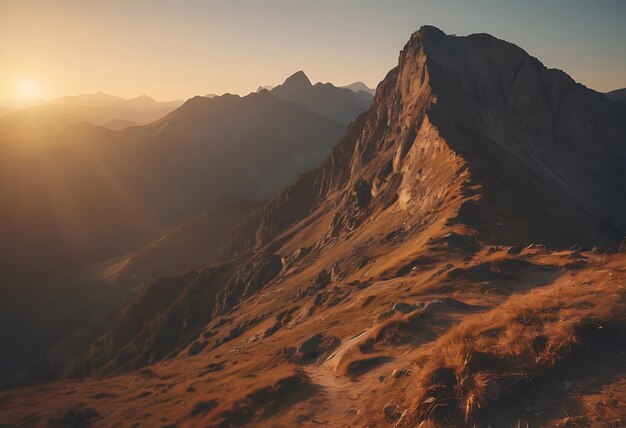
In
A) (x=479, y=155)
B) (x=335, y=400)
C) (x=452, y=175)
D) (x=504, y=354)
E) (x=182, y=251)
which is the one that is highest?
(x=479, y=155)

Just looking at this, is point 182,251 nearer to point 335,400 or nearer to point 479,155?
point 479,155

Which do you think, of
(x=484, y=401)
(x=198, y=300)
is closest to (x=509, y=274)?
(x=484, y=401)

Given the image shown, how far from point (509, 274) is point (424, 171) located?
35.9 m

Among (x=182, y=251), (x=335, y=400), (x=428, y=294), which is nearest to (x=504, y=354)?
(x=335, y=400)

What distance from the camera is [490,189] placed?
43.1m

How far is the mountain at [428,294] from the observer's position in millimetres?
10781

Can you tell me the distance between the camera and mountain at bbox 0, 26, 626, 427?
10.8m

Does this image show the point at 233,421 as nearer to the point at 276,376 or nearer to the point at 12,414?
the point at 276,376

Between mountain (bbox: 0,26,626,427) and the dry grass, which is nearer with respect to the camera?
the dry grass

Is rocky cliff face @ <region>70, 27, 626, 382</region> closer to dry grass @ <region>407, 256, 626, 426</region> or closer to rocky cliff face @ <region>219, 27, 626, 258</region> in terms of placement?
rocky cliff face @ <region>219, 27, 626, 258</region>

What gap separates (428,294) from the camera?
77.2 ft

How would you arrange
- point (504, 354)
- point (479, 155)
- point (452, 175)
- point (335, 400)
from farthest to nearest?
point (479, 155) → point (452, 175) → point (335, 400) → point (504, 354)

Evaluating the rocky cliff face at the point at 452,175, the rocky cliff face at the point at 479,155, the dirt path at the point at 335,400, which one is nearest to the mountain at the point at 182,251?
the rocky cliff face at the point at 452,175

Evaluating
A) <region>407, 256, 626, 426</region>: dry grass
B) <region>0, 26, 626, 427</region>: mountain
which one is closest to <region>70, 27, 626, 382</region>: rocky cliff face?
<region>0, 26, 626, 427</region>: mountain
